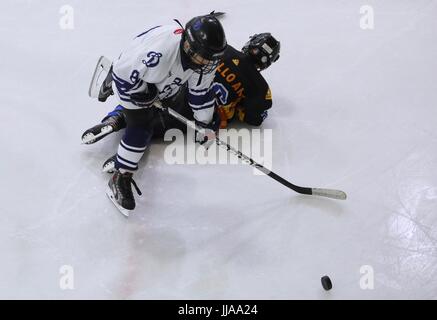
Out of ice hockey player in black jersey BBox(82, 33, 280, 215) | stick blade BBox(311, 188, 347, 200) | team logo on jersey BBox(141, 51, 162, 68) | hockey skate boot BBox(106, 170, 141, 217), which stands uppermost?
team logo on jersey BBox(141, 51, 162, 68)

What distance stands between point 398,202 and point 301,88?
933mm

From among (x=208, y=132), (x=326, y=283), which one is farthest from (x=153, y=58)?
(x=326, y=283)

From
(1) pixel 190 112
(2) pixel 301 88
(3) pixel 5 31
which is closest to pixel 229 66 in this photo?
(1) pixel 190 112

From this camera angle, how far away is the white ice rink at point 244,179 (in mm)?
2480

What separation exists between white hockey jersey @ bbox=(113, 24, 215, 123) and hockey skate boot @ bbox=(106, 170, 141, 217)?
36cm

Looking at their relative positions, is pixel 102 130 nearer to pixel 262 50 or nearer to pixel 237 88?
pixel 237 88

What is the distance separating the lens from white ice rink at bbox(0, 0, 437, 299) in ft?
8.14

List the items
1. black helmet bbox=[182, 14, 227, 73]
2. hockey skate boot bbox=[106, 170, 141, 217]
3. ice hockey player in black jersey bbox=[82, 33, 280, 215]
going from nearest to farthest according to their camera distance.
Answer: black helmet bbox=[182, 14, 227, 73] < hockey skate boot bbox=[106, 170, 141, 217] < ice hockey player in black jersey bbox=[82, 33, 280, 215]

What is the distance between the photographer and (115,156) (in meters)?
2.80

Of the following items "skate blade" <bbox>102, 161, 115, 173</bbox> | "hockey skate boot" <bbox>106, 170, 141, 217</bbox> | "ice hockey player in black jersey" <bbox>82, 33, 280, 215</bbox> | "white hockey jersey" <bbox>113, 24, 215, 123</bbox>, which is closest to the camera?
"white hockey jersey" <bbox>113, 24, 215, 123</bbox>

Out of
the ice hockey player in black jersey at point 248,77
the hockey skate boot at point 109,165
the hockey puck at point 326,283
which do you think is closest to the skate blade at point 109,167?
the hockey skate boot at point 109,165

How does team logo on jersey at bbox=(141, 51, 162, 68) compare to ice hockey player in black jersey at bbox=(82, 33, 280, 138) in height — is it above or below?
above

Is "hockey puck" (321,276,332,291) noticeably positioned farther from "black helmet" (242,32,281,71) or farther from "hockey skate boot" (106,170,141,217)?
"black helmet" (242,32,281,71)

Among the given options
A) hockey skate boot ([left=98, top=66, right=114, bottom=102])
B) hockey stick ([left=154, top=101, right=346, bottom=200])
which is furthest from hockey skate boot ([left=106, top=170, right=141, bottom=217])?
hockey skate boot ([left=98, top=66, right=114, bottom=102])
